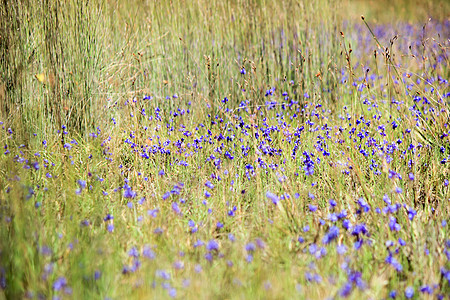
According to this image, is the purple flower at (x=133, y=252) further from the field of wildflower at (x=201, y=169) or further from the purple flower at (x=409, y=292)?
the purple flower at (x=409, y=292)

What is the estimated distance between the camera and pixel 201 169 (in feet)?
9.12

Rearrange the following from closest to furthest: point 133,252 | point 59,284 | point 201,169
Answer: point 59,284, point 133,252, point 201,169

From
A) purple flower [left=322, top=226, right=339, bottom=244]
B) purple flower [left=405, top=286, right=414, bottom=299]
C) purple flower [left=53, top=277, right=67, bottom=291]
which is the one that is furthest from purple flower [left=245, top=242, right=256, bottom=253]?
purple flower [left=53, top=277, right=67, bottom=291]

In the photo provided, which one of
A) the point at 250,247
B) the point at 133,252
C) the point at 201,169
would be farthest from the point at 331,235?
the point at 201,169

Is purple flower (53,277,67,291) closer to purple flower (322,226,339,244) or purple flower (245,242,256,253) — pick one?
purple flower (245,242,256,253)

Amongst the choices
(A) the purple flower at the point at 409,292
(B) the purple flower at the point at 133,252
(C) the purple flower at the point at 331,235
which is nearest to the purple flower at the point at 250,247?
(C) the purple flower at the point at 331,235

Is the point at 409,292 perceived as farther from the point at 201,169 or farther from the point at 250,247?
the point at 201,169

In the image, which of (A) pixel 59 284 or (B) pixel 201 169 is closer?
(A) pixel 59 284

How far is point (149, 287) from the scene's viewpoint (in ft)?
5.43

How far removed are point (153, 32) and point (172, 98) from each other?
60 cm

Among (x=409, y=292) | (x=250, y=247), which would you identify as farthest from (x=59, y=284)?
(x=409, y=292)

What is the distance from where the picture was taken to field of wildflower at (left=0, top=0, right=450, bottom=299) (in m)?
1.81

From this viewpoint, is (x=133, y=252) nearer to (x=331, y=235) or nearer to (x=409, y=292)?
(x=331, y=235)

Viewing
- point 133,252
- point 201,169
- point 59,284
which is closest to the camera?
point 59,284
